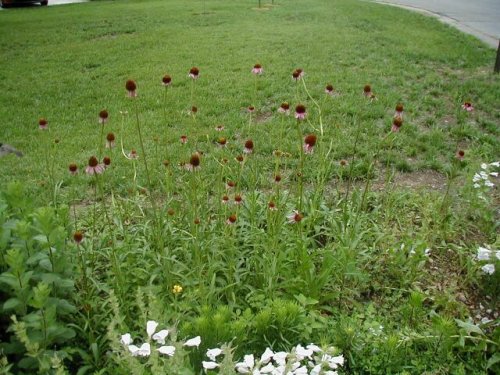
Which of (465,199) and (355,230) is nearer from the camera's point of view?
(355,230)

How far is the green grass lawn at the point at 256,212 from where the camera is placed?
2195 millimetres

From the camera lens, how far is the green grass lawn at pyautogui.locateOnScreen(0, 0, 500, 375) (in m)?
2.20

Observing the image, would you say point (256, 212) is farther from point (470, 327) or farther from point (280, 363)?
point (280, 363)

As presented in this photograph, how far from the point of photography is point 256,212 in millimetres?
3293

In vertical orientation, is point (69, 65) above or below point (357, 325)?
above

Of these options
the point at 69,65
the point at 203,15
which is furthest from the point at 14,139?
the point at 203,15

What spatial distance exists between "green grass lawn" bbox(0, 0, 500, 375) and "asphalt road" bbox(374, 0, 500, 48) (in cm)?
262

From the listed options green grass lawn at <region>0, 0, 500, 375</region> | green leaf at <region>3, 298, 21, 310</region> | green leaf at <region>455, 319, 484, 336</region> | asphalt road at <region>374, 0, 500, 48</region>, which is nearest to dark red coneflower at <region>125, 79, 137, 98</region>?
green grass lawn at <region>0, 0, 500, 375</region>

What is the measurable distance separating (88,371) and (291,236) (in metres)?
1.27

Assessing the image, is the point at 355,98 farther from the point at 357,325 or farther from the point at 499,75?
the point at 357,325

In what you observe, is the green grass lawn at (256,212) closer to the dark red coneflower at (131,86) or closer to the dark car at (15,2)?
the dark red coneflower at (131,86)

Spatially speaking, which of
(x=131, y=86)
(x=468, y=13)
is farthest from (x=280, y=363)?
(x=468, y=13)

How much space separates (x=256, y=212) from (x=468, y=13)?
1318cm

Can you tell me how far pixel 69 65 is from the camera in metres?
8.67
